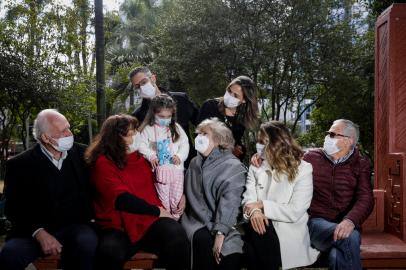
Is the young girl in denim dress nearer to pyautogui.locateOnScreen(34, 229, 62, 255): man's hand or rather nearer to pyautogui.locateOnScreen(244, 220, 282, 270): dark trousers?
pyautogui.locateOnScreen(244, 220, 282, 270): dark trousers

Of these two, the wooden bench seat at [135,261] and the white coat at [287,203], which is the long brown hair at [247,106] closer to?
the white coat at [287,203]

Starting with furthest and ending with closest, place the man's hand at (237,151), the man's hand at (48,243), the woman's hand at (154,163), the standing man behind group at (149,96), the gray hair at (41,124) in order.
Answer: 1. the standing man behind group at (149,96)
2. the man's hand at (237,151)
3. the woman's hand at (154,163)
4. the gray hair at (41,124)
5. the man's hand at (48,243)

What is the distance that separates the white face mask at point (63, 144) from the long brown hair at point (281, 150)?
5.63ft

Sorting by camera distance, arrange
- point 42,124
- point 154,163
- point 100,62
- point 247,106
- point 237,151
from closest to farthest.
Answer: point 42,124 → point 154,163 → point 237,151 → point 247,106 → point 100,62

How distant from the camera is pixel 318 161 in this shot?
16.7 ft

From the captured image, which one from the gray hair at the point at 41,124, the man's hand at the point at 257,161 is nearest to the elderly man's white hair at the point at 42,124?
the gray hair at the point at 41,124

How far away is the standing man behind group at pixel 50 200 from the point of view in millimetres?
4531

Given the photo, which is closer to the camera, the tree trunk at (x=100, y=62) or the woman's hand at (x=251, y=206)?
the woman's hand at (x=251, y=206)

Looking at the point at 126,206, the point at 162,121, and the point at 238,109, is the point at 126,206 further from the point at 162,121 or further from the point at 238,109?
the point at 238,109

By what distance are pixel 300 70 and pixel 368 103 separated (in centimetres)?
270

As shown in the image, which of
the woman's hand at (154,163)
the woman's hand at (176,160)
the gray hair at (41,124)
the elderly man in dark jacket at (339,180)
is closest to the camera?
the gray hair at (41,124)

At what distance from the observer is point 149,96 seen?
5656 mm

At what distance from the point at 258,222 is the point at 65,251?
164 centimetres

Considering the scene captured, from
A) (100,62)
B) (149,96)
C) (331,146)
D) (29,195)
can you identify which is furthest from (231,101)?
(100,62)
